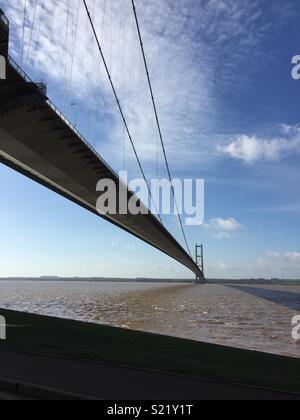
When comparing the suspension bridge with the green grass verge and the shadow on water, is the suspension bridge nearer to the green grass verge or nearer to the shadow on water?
the green grass verge

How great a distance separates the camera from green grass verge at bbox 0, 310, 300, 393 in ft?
31.1

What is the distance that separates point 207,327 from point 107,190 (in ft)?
66.2

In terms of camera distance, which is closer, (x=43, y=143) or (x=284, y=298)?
(x=43, y=143)

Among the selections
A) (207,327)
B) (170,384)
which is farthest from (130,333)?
(207,327)

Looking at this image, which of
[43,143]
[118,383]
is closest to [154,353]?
[118,383]

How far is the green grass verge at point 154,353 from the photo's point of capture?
9.47 meters

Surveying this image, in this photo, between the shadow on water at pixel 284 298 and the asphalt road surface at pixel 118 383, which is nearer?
the asphalt road surface at pixel 118 383

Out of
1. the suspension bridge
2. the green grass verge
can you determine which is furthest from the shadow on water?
the green grass verge

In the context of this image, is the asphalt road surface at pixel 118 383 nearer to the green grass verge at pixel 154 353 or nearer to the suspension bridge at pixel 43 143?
the green grass verge at pixel 154 353

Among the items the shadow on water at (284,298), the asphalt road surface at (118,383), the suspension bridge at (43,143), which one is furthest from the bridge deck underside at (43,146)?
the shadow on water at (284,298)

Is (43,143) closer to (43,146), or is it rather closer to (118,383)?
(43,146)

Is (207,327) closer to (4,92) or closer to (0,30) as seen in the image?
(4,92)

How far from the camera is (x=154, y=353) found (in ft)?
38.5
